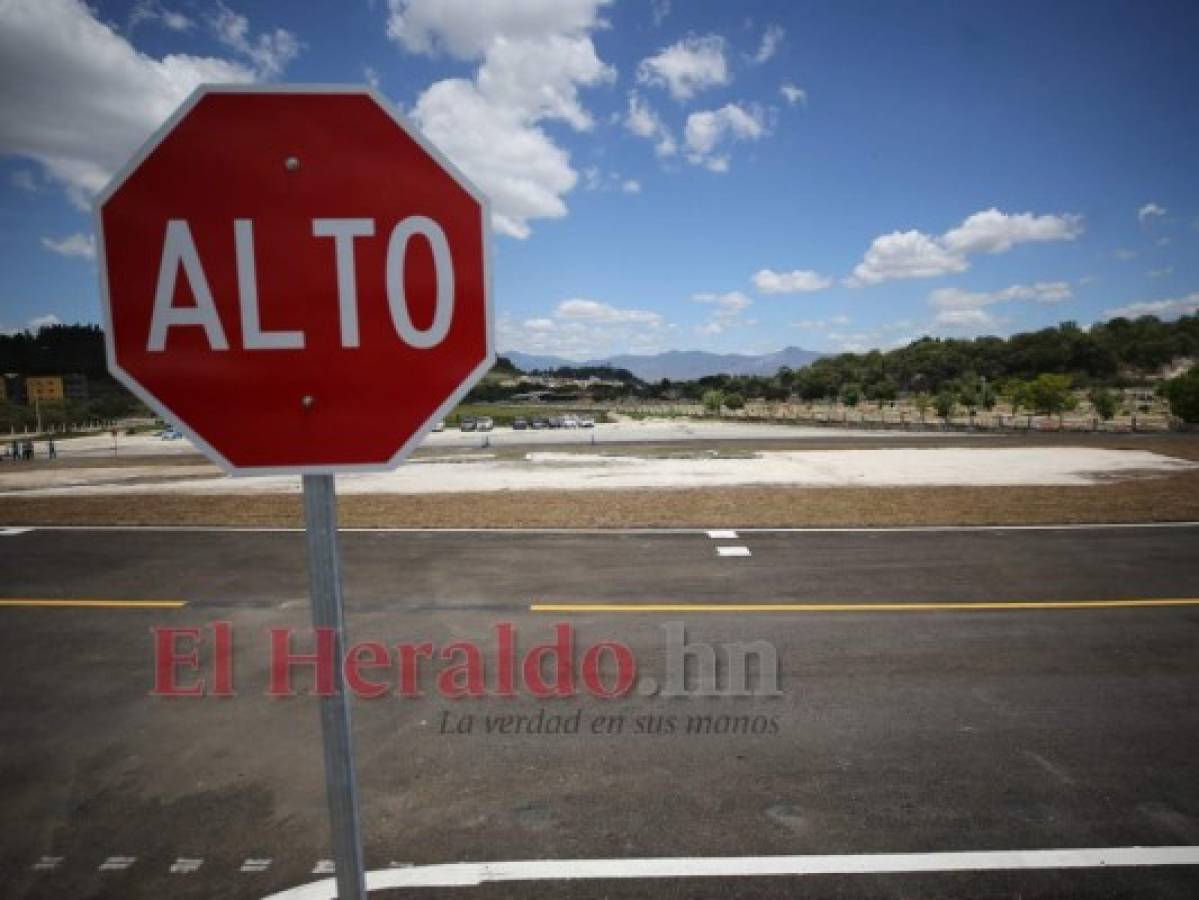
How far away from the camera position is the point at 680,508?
13359 millimetres

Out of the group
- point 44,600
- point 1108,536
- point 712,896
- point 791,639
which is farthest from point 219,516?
point 1108,536

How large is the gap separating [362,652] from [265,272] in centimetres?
505

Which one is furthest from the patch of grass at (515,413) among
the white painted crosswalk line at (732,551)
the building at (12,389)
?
the white painted crosswalk line at (732,551)

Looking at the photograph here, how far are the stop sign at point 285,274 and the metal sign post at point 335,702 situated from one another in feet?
0.32

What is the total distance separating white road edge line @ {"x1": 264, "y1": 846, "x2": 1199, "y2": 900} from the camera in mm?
2873

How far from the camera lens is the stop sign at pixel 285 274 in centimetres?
131

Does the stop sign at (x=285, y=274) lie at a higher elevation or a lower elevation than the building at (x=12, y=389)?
lower

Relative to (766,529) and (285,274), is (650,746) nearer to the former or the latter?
(285,274)

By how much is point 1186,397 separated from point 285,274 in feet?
178

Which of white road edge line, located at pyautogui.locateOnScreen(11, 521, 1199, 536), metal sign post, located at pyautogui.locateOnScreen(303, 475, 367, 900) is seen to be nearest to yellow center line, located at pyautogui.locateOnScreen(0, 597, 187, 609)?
white road edge line, located at pyautogui.locateOnScreen(11, 521, 1199, 536)

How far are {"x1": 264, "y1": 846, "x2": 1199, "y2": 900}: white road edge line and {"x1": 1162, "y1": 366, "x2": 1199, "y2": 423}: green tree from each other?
5063 centimetres

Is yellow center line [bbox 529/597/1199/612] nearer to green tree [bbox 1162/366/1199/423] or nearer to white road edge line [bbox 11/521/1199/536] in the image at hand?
white road edge line [bbox 11/521/1199/536]

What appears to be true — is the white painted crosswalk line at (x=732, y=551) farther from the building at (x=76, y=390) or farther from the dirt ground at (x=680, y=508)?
the building at (x=76, y=390)

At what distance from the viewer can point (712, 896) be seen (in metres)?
2.74
